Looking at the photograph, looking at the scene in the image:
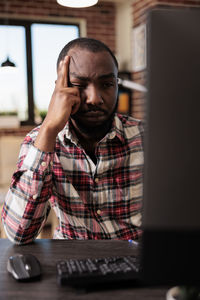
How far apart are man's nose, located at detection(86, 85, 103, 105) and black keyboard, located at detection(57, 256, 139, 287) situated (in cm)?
48

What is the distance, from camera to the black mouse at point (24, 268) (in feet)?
Answer: 2.27

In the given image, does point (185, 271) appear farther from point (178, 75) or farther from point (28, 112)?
point (28, 112)

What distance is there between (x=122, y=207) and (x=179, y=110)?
756 millimetres

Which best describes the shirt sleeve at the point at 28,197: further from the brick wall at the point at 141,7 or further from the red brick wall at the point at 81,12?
the red brick wall at the point at 81,12

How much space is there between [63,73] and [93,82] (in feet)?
0.33

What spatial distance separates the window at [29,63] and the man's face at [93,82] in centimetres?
351

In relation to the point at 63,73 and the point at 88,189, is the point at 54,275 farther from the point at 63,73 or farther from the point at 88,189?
the point at 63,73

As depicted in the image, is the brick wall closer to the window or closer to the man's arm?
the window

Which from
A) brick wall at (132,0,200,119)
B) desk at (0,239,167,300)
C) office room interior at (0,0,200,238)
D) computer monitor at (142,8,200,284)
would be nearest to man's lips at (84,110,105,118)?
desk at (0,239,167,300)

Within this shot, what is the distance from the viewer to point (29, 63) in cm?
450

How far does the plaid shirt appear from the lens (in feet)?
3.24

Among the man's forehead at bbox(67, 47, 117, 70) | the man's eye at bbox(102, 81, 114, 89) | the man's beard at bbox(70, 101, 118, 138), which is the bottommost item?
the man's beard at bbox(70, 101, 118, 138)

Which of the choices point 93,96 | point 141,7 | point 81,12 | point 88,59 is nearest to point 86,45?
point 88,59

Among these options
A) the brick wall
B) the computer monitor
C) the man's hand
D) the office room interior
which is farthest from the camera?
the office room interior
